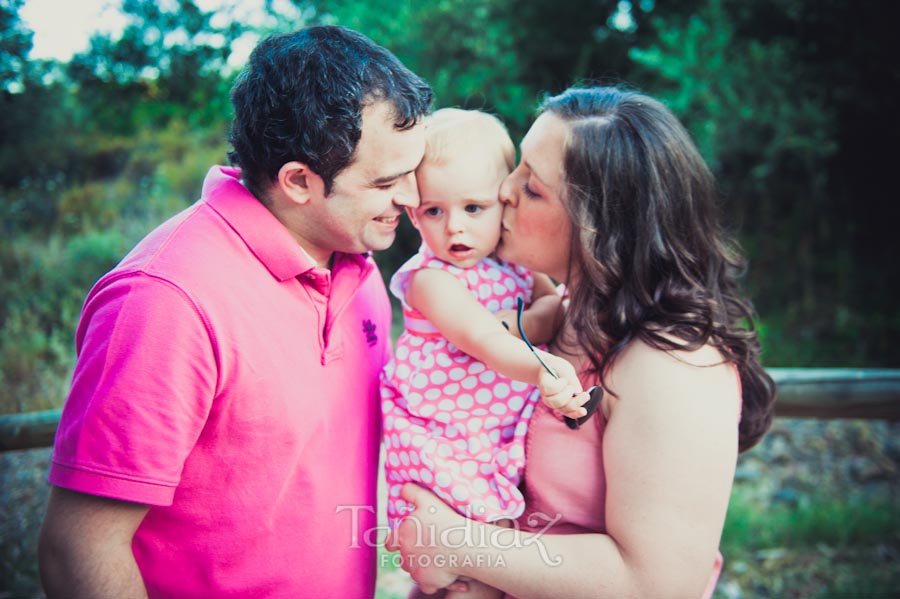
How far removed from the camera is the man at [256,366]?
4.84ft

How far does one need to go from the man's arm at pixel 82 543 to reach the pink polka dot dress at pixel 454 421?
75 centimetres

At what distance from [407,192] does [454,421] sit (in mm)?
698

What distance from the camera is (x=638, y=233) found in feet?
6.30

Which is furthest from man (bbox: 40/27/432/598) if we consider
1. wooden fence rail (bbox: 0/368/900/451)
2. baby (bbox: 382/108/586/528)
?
wooden fence rail (bbox: 0/368/900/451)

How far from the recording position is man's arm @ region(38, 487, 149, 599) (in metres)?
1.47

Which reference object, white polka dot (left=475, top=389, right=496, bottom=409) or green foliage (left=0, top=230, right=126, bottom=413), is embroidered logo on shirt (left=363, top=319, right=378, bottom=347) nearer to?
white polka dot (left=475, top=389, right=496, bottom=409)

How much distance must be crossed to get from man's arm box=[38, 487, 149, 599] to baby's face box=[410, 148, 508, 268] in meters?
1.11

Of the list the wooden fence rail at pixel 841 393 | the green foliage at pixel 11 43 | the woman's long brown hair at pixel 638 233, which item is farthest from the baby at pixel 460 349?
the green foliage at pixel 11 43

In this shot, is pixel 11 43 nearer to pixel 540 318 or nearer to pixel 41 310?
pixel 41 310

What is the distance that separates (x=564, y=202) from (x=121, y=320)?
1.21 metres

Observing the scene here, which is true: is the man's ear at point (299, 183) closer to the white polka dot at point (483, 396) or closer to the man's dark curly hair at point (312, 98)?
the man's dark curly hair at point (312, 98)

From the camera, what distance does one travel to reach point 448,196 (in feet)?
6.82

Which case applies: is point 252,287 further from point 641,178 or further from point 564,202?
point 641,178

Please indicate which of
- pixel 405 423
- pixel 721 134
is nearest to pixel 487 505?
pixel 405 423
